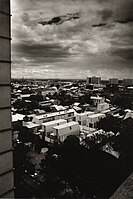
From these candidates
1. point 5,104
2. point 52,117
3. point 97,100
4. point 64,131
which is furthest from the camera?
point 97,100

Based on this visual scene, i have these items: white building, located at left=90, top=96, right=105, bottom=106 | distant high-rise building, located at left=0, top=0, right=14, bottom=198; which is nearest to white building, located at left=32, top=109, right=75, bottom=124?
white building, located at left=90, top=96, right=105, bottom=106

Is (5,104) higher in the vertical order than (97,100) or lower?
higher

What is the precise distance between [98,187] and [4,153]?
1.91 metres

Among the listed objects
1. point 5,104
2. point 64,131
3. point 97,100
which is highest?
point 5,104

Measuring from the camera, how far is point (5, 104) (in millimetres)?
610

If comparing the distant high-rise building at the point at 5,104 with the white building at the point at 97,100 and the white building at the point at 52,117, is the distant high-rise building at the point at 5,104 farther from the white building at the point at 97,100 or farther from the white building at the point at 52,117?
the white building at the point at 97,100

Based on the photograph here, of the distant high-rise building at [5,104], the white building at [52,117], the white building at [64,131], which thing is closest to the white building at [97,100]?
the white building at [52,117]

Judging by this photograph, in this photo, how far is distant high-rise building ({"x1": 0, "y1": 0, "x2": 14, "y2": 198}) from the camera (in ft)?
1.95

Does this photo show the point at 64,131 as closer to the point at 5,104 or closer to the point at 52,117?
the point at 52,117

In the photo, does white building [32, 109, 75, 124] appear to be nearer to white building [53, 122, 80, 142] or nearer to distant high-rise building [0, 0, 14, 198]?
white building [53, 122, 80, 142]

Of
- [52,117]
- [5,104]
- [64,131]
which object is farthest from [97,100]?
[5,104]

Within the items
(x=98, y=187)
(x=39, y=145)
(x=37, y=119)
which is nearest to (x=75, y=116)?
(x=37, y=119)

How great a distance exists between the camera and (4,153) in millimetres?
621

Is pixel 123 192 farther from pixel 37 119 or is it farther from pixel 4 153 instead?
pixel 37 119
